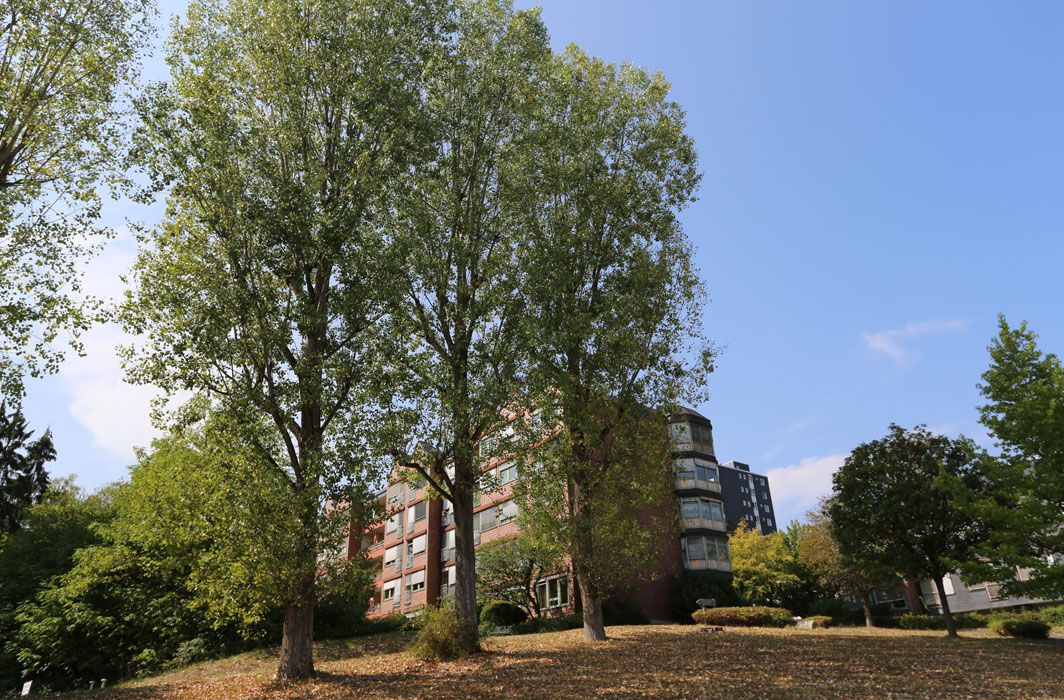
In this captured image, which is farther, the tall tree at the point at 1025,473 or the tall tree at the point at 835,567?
the tall tree at the point at 835,567

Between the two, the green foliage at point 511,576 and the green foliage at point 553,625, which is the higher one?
the green foliage at point 511,576

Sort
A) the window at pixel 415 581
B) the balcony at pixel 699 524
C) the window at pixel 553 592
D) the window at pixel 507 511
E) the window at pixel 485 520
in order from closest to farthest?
the window at pixel 553 592
the balcony at pixel 699 524
the window at pixel 507 511
the window at pixel 485 520
the window at pixel 415 581

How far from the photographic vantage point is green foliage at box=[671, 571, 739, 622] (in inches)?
1476

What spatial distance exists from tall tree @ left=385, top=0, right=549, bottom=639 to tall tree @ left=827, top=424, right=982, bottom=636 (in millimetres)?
18477

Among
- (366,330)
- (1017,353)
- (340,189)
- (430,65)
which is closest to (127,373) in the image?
(366,330)

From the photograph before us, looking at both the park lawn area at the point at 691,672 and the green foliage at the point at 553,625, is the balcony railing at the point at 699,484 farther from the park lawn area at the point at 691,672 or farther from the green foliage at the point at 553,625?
the park lawn area at the point at 691,672

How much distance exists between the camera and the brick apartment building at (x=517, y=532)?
39.1 metres

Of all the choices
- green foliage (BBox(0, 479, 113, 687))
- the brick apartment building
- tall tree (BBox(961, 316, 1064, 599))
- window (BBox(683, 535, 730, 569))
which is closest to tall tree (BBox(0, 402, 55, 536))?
green foliage (BBox(0, 479, 113, 687))

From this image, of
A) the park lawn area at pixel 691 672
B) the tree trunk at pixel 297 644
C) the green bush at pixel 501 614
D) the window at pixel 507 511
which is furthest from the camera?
the window at pixel 507 511

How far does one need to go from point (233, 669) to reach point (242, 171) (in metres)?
17.9

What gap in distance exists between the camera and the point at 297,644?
1577 centimetres

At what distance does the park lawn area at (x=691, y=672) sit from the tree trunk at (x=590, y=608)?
1.77ft

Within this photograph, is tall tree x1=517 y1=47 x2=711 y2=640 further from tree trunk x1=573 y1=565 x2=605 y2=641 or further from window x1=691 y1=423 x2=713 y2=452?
window x1=691 y1=423 x2=713 y2=452

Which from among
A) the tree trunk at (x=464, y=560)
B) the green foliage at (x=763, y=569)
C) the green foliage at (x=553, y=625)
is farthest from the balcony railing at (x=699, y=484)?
the tree trunk at (x=464, y=560)
